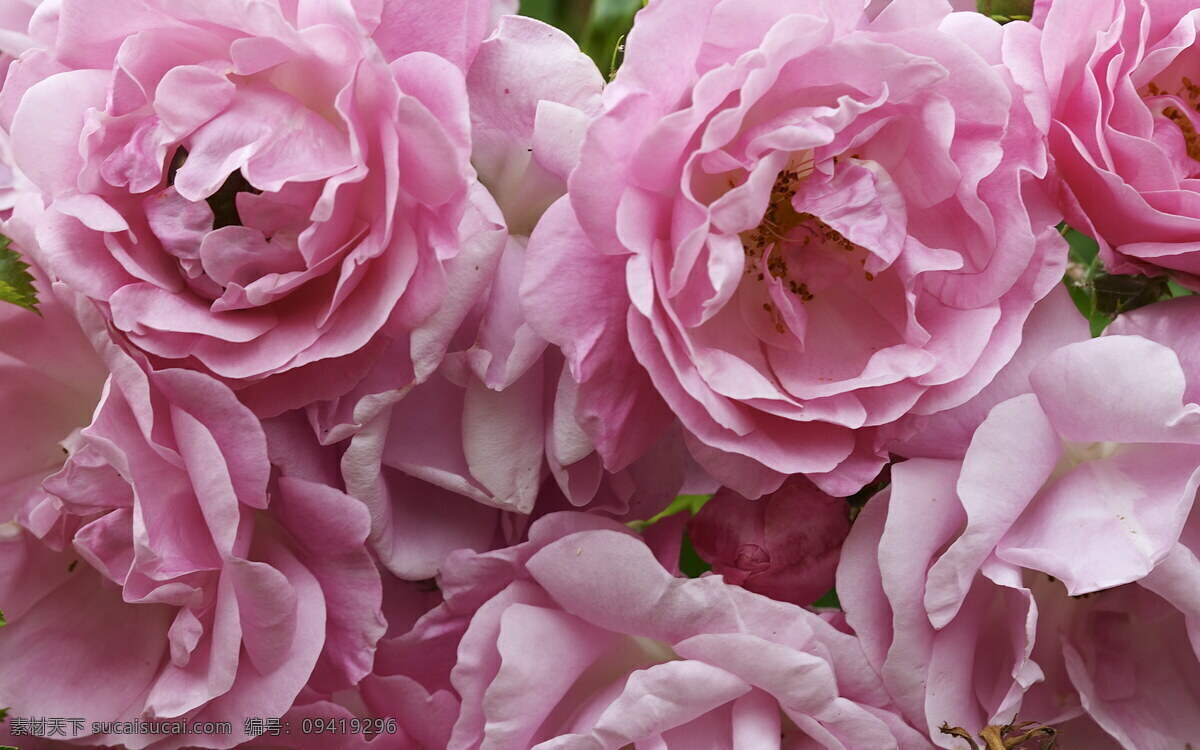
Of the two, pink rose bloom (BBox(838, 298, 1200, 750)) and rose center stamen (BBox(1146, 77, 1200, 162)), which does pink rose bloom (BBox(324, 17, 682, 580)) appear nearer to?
pink rose bloom (BBox(838, 298, 1200, 750))

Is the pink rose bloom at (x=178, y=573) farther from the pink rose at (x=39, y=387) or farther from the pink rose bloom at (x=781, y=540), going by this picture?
the pink rose bloom at (x=781, y=540)

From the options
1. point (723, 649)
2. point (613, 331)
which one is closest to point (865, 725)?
point (723, 649)

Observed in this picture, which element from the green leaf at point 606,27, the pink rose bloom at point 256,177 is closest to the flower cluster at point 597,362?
the pink rose bloom at point 256,177

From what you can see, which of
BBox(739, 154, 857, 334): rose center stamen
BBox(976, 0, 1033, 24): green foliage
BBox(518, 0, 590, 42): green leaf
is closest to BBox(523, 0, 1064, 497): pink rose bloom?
BBox(739, 154, 857, 334): rose center stamen

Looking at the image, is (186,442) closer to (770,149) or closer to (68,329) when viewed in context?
(68,329)

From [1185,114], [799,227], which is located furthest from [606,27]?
[1185,114]

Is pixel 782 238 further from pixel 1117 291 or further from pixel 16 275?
pixel 16 275

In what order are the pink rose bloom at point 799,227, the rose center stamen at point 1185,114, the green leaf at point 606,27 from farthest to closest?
the green leaf at point 606,27 < the rose center stamen at point 1185,114 < the pink rose bloom at point 799,227
